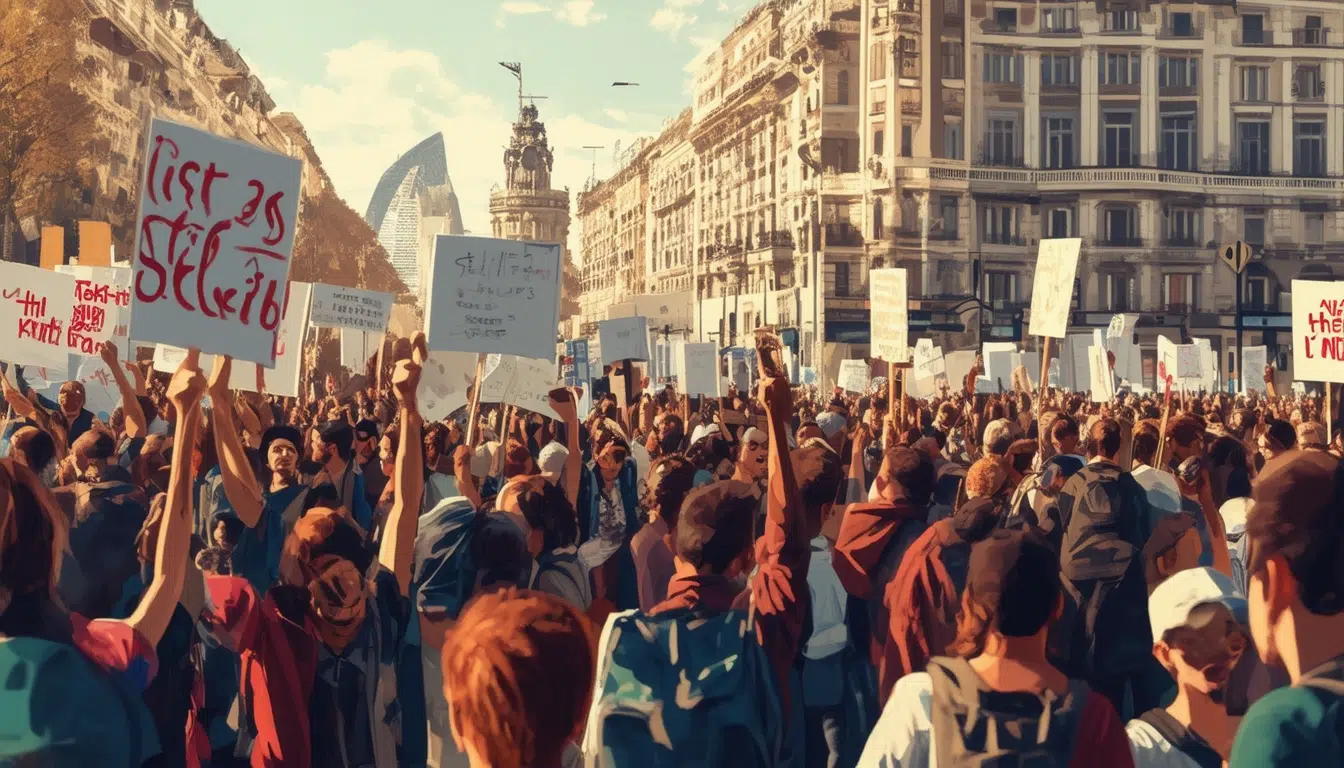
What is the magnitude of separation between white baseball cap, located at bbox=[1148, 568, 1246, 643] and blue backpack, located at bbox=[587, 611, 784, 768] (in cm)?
101

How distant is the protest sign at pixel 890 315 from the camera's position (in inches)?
606

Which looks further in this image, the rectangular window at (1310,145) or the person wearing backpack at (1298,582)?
the rectangular window at (1310,145)

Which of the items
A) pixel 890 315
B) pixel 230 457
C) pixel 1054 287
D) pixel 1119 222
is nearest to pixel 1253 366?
pixel 890 315

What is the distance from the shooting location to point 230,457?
5871mm

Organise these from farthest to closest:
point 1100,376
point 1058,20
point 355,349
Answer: point 1058,20 < point 355,349 < point 1100,376

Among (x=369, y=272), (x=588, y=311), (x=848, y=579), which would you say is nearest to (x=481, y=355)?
(x=848, y=579)

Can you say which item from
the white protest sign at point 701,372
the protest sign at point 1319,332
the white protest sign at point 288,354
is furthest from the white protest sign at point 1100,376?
the white protest sign at point 288,354

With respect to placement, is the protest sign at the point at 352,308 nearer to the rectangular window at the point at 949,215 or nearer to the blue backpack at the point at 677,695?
the blue backpack at the point at 677,695

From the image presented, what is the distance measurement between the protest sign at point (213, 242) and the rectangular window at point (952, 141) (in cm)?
6519

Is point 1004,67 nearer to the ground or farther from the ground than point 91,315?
farther from the ground

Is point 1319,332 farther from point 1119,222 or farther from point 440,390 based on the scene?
point 1119,222

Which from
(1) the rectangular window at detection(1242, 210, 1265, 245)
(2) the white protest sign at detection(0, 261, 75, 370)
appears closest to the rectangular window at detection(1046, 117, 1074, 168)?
(1) the rectangular window at detection(1242, 210, 1265, 245)

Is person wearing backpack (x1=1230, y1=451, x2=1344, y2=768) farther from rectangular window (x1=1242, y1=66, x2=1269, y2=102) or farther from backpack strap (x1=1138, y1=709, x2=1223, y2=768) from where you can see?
rectangular window (x1=1242, y1=66, x2=1269, y2=102)

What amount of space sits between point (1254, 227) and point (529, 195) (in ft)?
309
